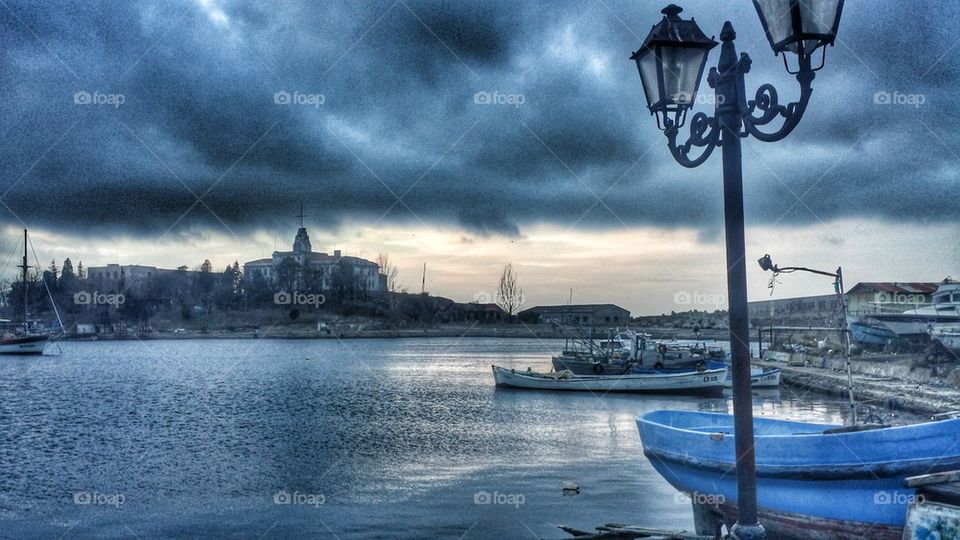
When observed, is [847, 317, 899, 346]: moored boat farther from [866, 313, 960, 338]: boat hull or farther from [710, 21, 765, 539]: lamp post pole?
[710, 21, 765, 539]: lamp post pole

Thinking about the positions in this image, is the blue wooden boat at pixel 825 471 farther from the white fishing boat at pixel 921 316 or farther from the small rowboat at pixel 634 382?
the white fishing boat at pixel 921 316

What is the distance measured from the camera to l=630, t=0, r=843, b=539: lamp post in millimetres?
5160

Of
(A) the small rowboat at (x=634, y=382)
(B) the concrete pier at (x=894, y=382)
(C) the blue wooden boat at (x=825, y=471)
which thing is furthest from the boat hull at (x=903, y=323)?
(C) the blue wooden boat at (x=825, y=471)

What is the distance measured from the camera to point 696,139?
6289 millimetres

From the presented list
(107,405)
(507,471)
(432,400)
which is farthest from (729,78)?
(107,405)

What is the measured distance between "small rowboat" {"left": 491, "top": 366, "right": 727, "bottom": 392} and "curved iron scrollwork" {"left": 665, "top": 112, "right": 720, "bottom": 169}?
41.3 m

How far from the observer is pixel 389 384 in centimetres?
6103

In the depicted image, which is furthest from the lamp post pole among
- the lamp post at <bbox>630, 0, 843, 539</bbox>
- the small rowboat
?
the small rowboat

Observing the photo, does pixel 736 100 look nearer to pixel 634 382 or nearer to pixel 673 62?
pixel 673 62

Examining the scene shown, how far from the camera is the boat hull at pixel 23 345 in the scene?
112312mm

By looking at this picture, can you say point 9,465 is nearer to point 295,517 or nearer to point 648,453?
point 295,517

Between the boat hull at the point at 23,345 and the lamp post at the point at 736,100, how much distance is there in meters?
130

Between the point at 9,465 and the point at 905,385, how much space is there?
39260 millimetres

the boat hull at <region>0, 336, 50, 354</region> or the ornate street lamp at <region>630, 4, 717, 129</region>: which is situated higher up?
the ornate street lamp at <region>630, 4, 717, 129</region>
